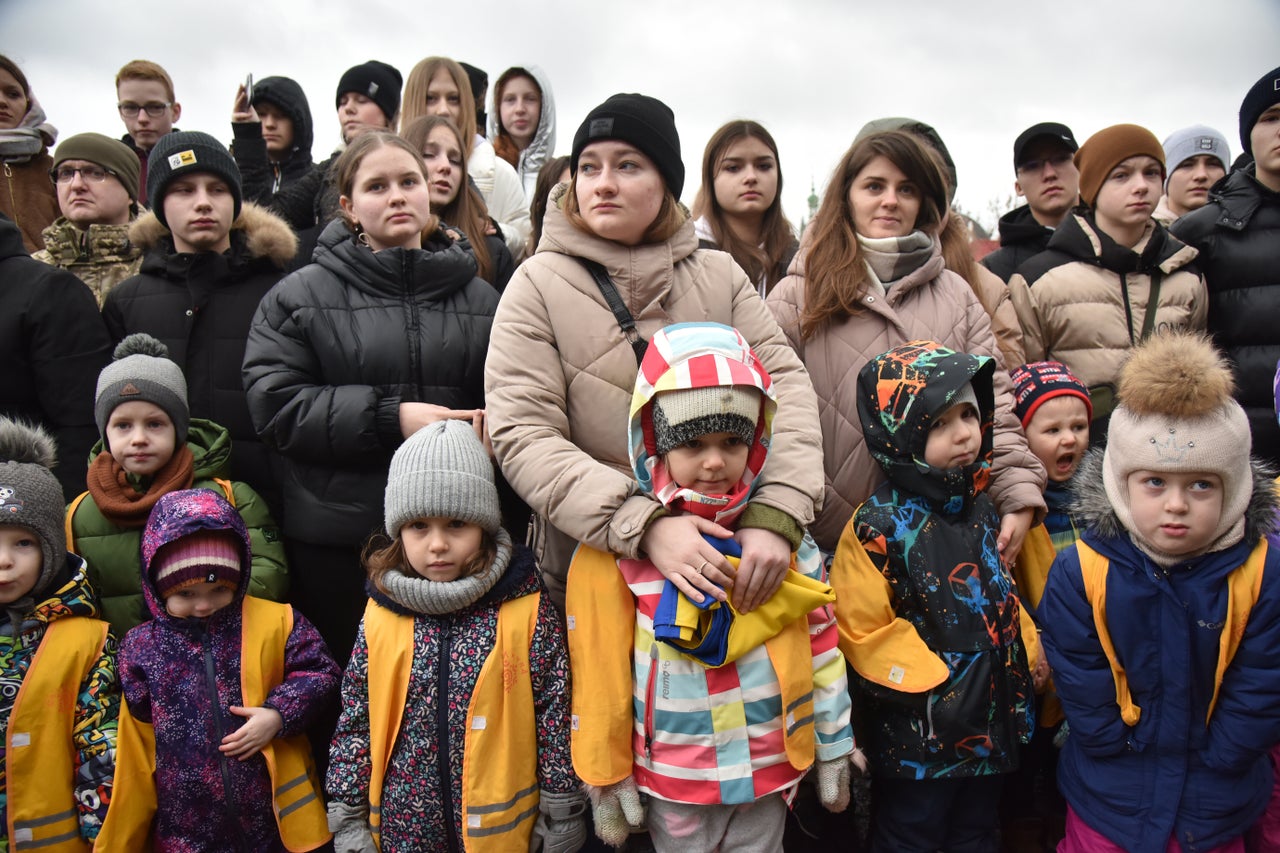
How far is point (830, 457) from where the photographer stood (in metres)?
2.91

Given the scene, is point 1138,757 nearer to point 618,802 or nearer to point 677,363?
point 618,802

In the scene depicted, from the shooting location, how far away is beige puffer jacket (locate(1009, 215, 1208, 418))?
347 centimetres

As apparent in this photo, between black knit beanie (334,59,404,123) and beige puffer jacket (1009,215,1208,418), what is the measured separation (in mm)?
3771

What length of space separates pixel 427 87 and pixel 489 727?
12.2 feet

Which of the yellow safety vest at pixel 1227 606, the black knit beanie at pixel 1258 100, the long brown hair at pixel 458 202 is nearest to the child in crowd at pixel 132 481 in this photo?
the long brown hair at pixel 458 202

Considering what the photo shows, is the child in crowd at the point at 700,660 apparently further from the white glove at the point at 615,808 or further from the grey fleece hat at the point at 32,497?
the grey fleece hat at the point at 32,497

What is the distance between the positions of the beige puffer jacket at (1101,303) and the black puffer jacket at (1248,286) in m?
0.17

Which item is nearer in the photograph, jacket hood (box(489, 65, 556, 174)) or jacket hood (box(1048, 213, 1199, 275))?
jacket hood (box(1048, 213, 1199, 275))

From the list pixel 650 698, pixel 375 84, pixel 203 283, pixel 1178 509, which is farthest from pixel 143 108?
pixel 1178 509

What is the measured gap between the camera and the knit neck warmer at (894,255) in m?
3.02

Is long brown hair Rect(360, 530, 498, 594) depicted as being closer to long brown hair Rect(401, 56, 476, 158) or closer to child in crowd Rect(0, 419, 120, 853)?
child in crowd Rect(0, 419, 120, 853)

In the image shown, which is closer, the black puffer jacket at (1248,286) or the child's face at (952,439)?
the child's face at (952,439)

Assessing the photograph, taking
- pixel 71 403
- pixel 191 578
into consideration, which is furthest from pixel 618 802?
pixel 71 403

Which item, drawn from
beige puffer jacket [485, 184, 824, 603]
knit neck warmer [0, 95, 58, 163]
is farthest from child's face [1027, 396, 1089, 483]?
knit neck warmer [0, 95, 58, 163]
